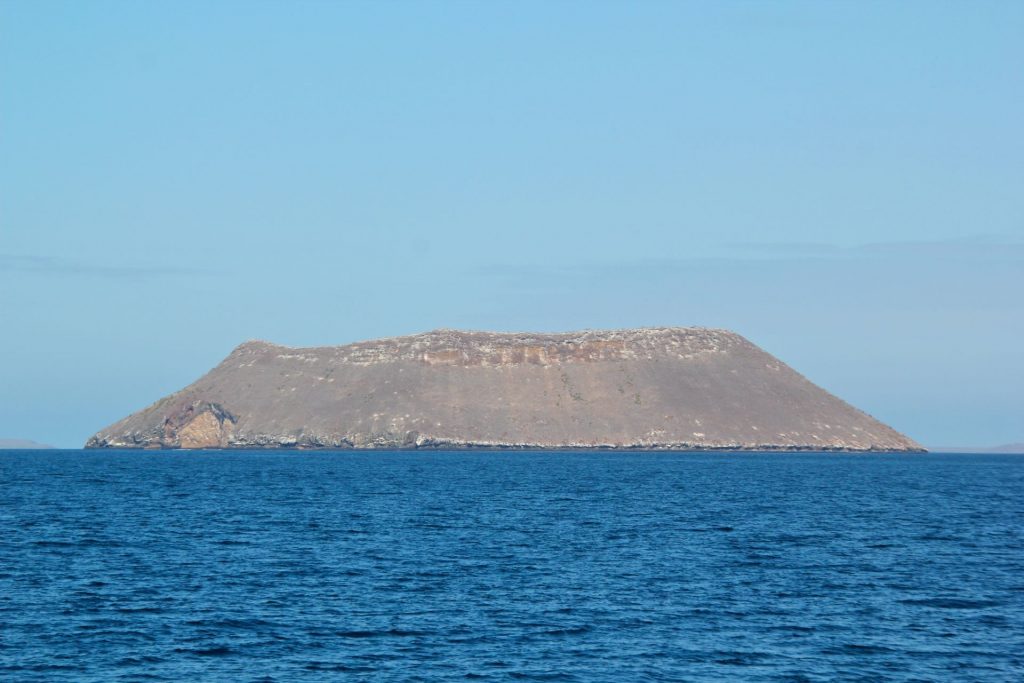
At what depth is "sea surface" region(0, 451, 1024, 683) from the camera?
2933cm

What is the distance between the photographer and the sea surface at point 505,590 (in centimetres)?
2933

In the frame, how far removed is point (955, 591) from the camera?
40.3 metres

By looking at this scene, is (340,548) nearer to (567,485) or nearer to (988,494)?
(567,485)

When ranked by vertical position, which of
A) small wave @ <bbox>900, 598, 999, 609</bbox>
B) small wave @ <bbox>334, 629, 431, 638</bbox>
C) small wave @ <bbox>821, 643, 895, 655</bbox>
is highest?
small wave @ <bbox>334, 629, 431, 638</bbox>

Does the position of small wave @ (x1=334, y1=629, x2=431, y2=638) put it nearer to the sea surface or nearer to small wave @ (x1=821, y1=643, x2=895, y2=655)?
the sea surface

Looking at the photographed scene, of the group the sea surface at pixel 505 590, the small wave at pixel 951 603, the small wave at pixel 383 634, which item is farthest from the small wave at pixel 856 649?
the small wave at pixel 383 634

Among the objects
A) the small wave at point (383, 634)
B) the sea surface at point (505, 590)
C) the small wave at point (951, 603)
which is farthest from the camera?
the small wave at point (951, 603)

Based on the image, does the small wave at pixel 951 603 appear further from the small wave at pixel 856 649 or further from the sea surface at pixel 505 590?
the small wave at pixel 856 649

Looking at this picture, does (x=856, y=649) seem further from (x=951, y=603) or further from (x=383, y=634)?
(x=383, y=634)

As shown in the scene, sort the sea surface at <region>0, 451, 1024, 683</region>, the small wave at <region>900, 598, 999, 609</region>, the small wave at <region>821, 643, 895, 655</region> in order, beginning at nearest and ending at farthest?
the sea surface at <region>0, 451, 1024, 683</region> → the small wave at <region>821, 643, 895, 655</region> → the small wave at <region>900, 598, 999, 609</region>

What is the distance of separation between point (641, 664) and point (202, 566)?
20815 millimetres

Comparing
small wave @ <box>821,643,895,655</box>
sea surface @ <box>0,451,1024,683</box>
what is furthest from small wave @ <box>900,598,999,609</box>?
small wave @ <box>821,643,895,655</box>

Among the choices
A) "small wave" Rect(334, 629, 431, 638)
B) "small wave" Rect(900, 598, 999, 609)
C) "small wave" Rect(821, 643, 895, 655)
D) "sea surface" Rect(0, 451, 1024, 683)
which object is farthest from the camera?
"small wave" Rect(900, 598, 999, 609)

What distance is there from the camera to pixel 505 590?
129 ft
